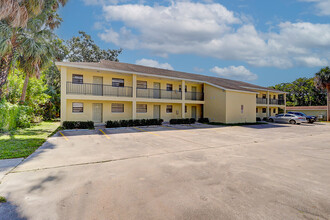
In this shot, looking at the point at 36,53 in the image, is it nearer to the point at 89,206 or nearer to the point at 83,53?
the point at 89,206

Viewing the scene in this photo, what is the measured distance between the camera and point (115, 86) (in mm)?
18094

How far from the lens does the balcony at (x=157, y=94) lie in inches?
761

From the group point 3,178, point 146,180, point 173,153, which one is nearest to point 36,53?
point 3,178

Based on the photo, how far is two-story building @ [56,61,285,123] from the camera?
640 inches

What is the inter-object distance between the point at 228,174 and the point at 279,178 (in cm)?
126

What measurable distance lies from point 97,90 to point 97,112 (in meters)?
2.25

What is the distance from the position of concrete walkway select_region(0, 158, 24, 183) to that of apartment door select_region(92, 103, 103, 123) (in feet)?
A: 39.2

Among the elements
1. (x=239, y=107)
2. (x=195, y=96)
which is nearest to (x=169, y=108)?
(x=195, y=96)

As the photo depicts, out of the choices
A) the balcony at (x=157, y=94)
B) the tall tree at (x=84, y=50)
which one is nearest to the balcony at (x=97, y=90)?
the balcony at (x=157, y=94)

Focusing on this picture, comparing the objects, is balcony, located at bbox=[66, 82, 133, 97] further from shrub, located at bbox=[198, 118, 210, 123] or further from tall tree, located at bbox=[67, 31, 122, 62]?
tall tree, located at bbox=[67, 31, 122, 62]

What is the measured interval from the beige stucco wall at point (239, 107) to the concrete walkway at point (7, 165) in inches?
742

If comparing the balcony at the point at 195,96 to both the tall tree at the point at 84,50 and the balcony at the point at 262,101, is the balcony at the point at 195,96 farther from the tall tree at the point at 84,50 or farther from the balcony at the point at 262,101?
the tall tree at the point at 84,50

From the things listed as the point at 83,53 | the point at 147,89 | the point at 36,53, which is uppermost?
the point at 83,53

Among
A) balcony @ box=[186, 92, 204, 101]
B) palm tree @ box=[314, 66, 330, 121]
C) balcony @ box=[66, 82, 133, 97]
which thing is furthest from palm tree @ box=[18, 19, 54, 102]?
palm tree @ box=[314, 66, 330, 121]
